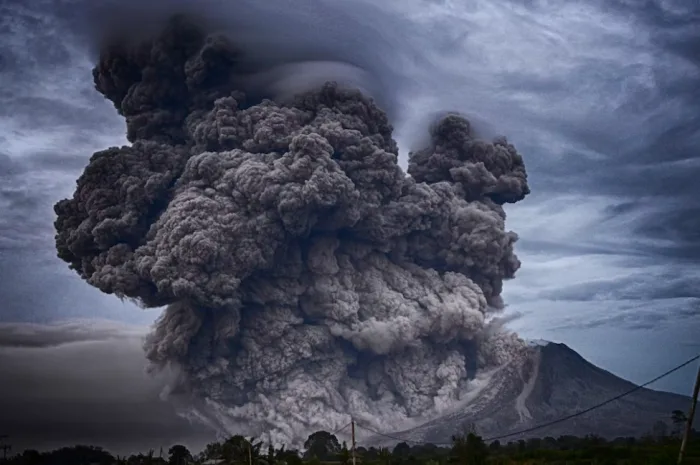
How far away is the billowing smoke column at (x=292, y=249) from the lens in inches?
2202

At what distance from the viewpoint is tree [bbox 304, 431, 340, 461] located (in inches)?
2395

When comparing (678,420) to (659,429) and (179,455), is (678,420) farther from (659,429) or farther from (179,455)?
(179,455)

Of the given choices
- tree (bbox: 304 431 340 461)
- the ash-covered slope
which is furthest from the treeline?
the ash-covered slope

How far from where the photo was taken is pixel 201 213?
5462 cm

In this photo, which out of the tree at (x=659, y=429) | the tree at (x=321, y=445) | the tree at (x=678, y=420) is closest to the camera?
the tree at (x=321, y=445)

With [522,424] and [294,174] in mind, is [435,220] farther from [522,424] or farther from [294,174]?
[522,424]

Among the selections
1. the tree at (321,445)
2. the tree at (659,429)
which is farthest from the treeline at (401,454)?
the tree at (659,429)

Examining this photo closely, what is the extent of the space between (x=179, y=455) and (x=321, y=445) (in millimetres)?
12926

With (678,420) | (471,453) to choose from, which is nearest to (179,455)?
(471,453)

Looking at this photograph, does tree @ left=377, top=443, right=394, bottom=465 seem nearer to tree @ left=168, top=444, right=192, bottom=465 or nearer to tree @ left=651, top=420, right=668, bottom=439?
tree @ left=168, top=444, right=192, bottom=465

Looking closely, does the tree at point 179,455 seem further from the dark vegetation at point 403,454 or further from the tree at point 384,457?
the tree at point 384,457

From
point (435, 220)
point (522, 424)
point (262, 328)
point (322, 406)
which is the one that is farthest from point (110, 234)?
point (522, 424)

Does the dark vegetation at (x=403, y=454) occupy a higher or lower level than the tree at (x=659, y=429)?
lower

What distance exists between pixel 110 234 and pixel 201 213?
693 cm
